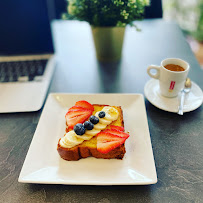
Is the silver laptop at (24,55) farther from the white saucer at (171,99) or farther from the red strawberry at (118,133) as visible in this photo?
the white saucer at (171,99)

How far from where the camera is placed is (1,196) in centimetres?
79

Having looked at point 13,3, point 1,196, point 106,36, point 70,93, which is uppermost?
point 13,3

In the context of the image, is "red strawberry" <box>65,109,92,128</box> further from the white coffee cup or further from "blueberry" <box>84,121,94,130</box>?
the white coffee cup

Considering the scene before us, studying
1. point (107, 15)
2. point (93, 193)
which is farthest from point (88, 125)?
point (107, 15)

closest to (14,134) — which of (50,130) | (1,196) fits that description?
(50,130)

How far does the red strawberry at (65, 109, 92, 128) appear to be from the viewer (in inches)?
37.8

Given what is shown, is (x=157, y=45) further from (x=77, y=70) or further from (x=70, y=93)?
(x=70, y=93)

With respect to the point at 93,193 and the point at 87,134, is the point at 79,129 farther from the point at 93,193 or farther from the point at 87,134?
the point at 93,193

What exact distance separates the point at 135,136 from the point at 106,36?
71 centimetres

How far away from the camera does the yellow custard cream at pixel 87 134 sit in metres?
0.87

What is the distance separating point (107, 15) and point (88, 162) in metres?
0.84

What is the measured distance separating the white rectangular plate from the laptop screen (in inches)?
25.4

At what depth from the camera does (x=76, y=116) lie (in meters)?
0.98

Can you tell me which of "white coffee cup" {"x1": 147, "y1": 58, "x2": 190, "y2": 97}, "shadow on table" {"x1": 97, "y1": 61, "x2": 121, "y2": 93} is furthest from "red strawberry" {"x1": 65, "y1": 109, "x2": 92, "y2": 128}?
"white coffee cup" {"x1": 147, "y1": 58, "x2": 190, "y2": 97}
